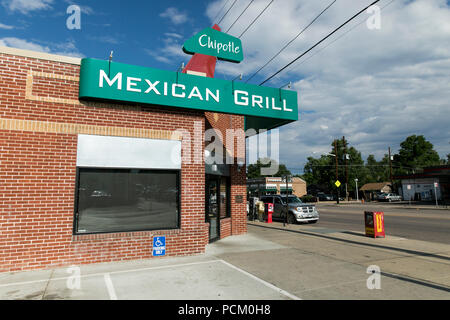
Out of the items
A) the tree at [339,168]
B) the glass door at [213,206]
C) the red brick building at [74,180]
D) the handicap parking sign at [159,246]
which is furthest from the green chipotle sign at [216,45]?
the tree at [339,168]

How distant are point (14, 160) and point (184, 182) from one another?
418 cm

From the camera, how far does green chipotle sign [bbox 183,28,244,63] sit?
930 centimetres

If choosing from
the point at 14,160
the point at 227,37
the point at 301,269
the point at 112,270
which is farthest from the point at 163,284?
the point at 227,37

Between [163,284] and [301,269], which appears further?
[301,269]

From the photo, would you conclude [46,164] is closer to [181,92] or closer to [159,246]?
[159,246]

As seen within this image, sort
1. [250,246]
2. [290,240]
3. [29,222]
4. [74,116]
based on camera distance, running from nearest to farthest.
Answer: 1. [29,222]
2. [74,116]
3. [250,246]
4. [290,240]

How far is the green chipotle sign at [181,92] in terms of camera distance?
7430 millimetres

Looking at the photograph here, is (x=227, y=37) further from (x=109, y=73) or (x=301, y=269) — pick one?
(x=301, y=269)

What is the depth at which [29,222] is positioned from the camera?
22.0 feet

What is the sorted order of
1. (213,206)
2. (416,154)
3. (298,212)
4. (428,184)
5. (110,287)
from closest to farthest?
1. (110,287)
2. (213,206)
3. (298,212)
4. (428,184)
5. (416,154)

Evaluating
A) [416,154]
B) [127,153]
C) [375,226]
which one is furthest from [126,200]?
[416,154]

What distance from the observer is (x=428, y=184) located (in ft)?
154

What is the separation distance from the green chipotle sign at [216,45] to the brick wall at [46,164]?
3.03 metres

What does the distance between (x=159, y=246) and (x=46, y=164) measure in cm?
353
